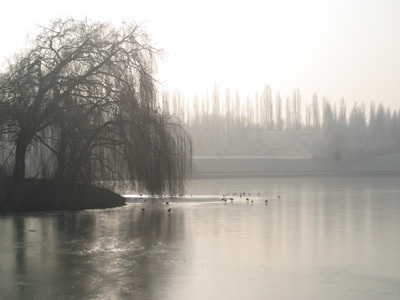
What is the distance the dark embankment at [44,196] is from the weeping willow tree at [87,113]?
0.40 metres

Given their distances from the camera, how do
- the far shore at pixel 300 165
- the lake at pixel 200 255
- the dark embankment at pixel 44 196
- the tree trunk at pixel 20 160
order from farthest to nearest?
1. the far shore at pixel 300 165
2. the tree trunk at pixel 20 160
3. the dark embankment at pixel 44 196
4. the lake at pixel 200 255

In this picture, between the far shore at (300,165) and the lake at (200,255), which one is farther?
the far shore at (300,165)

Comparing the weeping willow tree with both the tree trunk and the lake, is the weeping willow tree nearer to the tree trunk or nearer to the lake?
the tree trunk

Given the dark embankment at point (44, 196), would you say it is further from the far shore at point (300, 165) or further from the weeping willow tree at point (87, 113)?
the far shore at point (300, 165)

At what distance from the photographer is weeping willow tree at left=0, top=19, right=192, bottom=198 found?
2253 cm

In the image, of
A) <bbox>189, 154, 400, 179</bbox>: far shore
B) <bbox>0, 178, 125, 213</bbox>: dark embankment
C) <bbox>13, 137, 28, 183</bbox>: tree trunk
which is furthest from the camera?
<bbox>189, 154, 400, 179</bbox>: far shore

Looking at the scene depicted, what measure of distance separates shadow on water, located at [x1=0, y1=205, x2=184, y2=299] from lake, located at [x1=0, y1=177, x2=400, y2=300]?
0.02 metres

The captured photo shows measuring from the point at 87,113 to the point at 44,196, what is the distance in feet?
12.4

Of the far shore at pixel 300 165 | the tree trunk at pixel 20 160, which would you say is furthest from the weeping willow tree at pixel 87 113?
the far shore at pixel 300 165

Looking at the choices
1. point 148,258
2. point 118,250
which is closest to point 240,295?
point 148,258

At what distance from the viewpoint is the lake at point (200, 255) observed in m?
9.31

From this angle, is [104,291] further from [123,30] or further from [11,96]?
[123,30]

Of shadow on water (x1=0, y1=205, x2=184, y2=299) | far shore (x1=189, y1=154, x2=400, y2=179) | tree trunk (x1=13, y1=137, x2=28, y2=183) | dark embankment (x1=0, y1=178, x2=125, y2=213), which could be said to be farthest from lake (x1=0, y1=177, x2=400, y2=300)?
far shore (x1=189, y1=154, x2=400, y2=179)

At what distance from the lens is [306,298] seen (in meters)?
8.74
